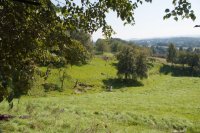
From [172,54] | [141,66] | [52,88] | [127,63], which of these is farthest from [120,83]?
[172,54]

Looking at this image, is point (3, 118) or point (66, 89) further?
point (66, 89)

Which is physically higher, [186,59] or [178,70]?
[186,59]

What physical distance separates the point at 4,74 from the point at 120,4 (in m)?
3.88

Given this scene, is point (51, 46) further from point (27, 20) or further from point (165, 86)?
point (165, 86)

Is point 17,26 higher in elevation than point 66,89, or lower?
higher

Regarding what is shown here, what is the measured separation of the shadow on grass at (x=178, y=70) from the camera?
133250 mm

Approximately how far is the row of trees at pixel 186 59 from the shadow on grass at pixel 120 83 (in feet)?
176

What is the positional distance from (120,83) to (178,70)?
57430mm

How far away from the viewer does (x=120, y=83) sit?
294 feet

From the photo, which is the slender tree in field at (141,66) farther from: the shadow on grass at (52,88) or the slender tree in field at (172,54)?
the slender tree in field at (172,54)

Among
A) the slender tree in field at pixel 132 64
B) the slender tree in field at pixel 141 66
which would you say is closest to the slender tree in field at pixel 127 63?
the slender tree in field at pixel 132 64

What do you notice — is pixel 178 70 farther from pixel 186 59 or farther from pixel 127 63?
pixel 127 63

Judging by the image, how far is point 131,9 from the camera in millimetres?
8305

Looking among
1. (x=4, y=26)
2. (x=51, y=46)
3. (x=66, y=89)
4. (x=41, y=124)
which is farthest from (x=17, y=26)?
(x=66, y=89)
